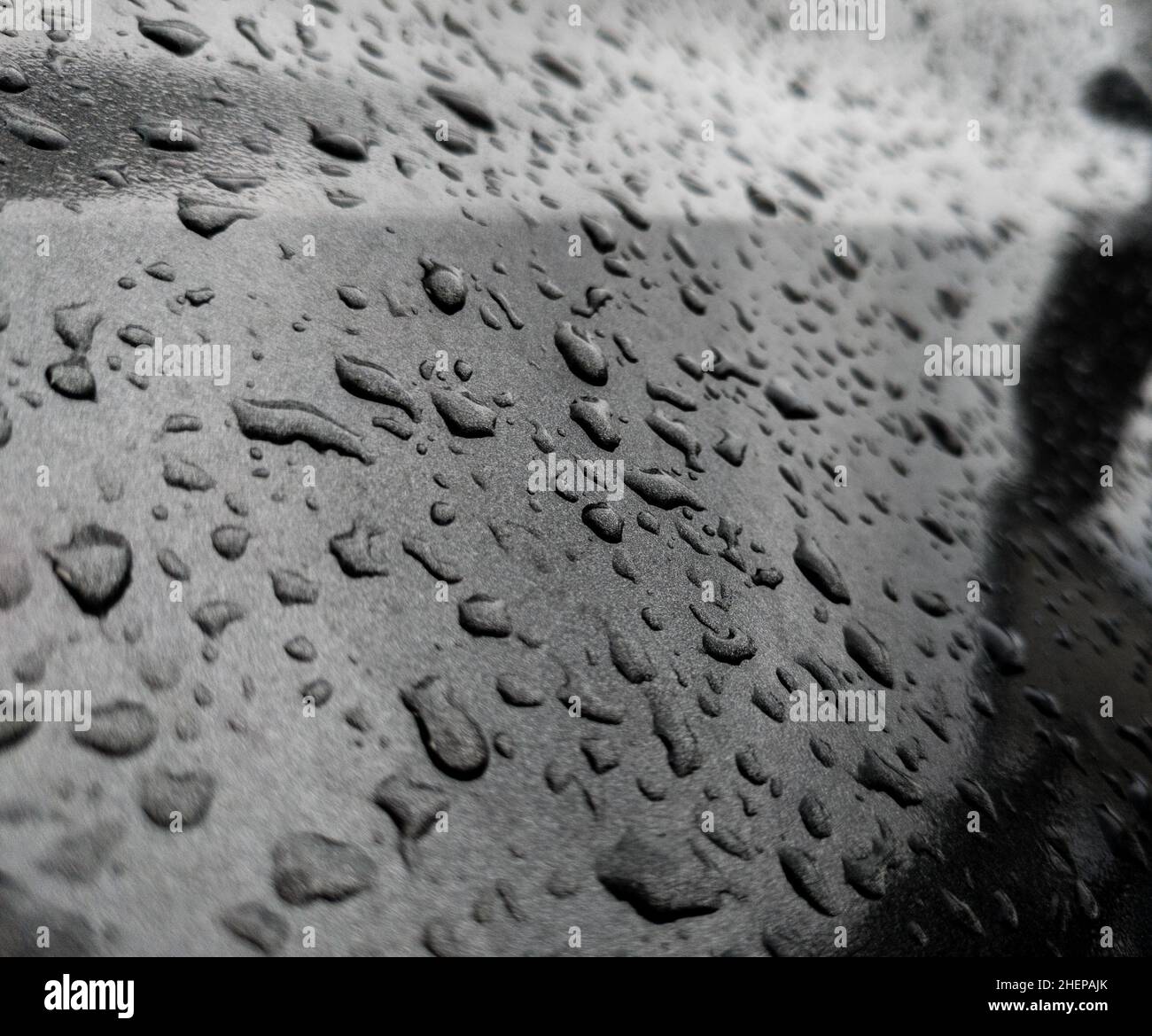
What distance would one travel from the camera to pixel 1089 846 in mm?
1015

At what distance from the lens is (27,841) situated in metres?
0.65

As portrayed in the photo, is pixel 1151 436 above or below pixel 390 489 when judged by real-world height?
below

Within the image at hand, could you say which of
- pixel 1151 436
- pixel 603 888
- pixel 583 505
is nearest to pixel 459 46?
pixel 583 505

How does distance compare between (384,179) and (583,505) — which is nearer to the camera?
(583,505)

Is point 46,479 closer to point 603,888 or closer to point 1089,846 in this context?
point 603,888

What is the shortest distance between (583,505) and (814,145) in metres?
1.26

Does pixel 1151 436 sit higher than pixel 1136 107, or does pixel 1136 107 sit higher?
pixel 1136 107

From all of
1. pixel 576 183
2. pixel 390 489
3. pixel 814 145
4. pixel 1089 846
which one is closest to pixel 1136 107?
pixel 814 145

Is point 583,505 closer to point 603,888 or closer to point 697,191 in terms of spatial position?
point 603,888

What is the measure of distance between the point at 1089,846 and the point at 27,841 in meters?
1.08

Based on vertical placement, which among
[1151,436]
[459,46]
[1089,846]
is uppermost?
[459,46]

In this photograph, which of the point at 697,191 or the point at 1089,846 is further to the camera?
the point at 697,191
